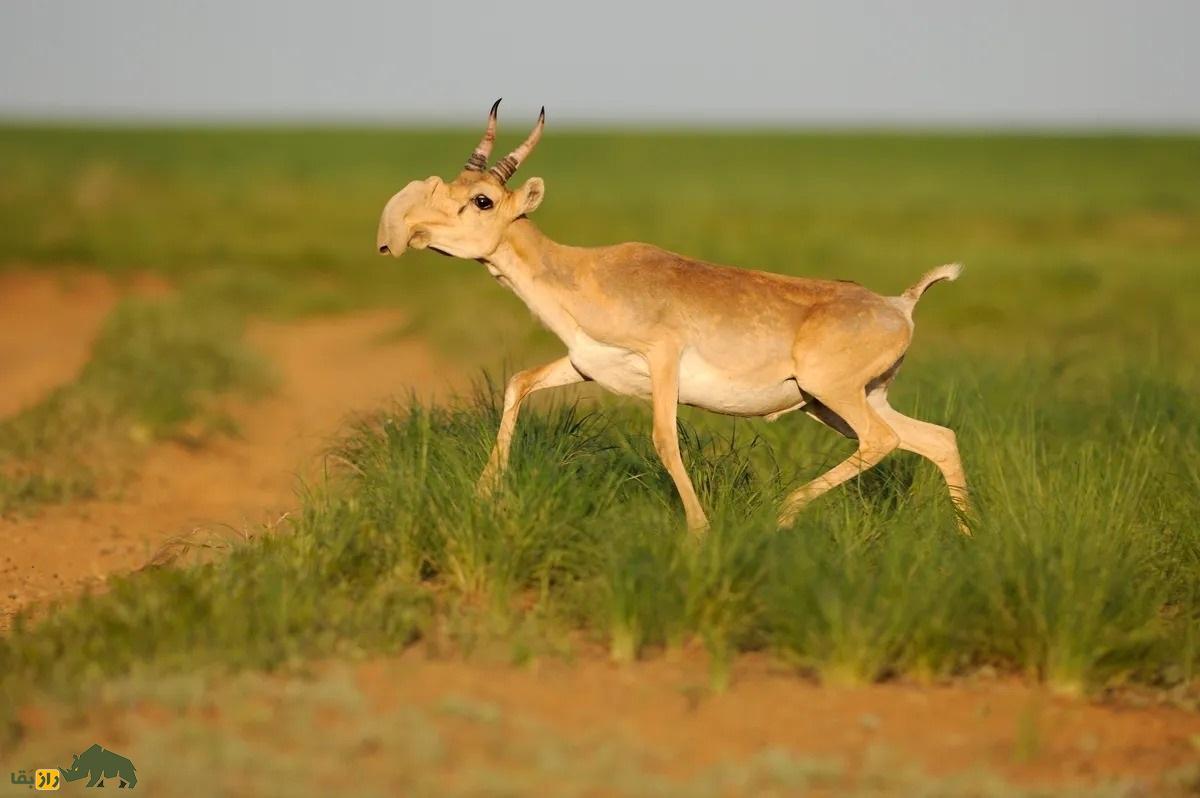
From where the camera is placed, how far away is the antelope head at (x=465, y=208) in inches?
295

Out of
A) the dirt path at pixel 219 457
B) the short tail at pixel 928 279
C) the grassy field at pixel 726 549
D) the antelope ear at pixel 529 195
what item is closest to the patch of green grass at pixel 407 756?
the grassy field at pixel 726 549

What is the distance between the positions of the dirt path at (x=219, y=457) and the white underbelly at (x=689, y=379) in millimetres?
1749

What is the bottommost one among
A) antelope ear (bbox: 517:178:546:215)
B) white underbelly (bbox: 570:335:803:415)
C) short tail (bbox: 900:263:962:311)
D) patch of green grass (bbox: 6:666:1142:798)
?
patch of green grass (bbox: 6:666:1142:798)

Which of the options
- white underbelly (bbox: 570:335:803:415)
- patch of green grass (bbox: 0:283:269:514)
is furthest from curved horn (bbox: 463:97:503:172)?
patch of green grass (bbox: 0:283:269:514)

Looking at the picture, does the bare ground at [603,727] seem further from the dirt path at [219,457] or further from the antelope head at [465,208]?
the antelope head at [465,208]

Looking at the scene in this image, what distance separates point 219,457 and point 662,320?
599cm

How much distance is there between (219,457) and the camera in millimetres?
12531

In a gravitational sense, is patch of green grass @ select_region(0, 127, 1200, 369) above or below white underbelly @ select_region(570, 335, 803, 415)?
above

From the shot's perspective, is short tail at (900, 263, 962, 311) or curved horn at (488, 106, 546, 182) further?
short tail at (900, 263, 962, 311)

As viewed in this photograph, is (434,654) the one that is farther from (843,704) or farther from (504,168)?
(504,168)

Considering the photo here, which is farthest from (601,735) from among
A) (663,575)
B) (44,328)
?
(44,328)

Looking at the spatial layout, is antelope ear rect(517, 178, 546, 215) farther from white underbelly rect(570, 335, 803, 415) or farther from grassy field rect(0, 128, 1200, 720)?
grassy field rect(0, 128, 1200, 720)

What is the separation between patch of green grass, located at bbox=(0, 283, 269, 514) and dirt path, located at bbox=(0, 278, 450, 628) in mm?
258

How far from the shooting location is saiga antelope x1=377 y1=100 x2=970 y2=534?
7.56 metres
